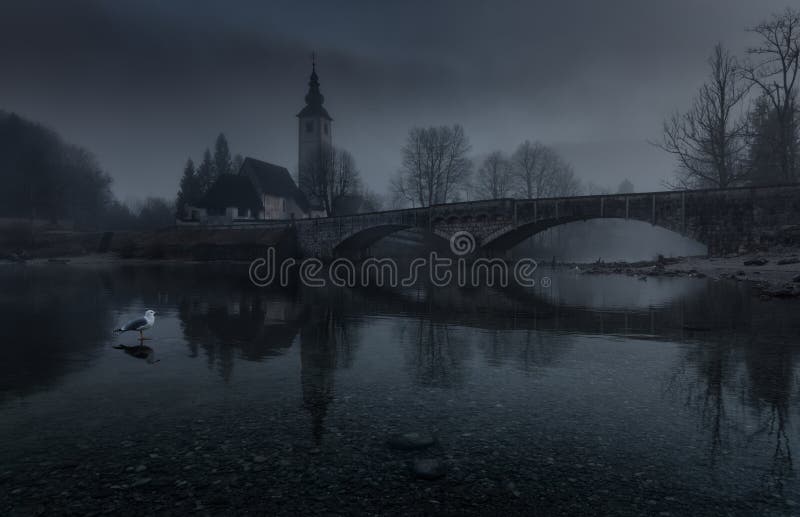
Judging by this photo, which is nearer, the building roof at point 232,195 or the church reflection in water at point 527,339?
the church reflection in water at point 527,339

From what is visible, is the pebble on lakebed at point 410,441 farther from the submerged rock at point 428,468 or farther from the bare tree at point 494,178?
the bare tree at point 494,178

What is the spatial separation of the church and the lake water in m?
57.1

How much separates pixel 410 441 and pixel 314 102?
295 ft

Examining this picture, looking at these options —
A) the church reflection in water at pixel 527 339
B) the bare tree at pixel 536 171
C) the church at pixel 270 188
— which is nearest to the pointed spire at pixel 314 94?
the church at pixel 270 188

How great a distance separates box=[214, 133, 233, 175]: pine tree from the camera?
96.1m

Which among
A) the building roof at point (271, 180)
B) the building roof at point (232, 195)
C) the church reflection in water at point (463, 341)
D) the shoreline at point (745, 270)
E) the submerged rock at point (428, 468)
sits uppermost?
the building roof at point (271, 180)

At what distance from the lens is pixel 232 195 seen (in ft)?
233

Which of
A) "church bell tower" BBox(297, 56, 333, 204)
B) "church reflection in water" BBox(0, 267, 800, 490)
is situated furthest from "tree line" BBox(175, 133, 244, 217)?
"church reflection in water" BBox(0, 267, 800, 490)

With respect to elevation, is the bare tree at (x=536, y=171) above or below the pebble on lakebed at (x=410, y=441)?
above

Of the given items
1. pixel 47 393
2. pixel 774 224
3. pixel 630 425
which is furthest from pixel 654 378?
pixel 774 224

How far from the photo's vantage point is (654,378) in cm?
730

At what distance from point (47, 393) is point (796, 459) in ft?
30.2

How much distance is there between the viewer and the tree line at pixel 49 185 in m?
74.9

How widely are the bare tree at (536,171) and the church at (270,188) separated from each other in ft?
105
